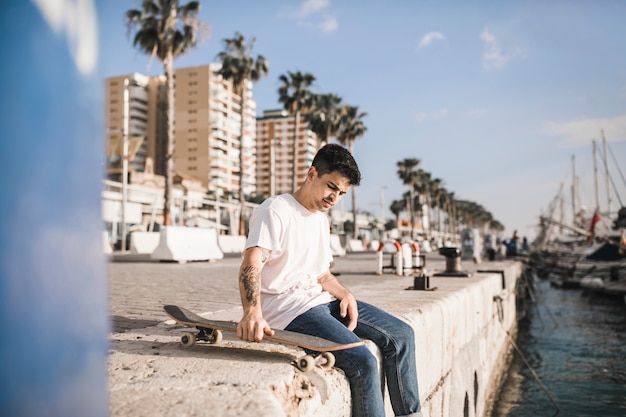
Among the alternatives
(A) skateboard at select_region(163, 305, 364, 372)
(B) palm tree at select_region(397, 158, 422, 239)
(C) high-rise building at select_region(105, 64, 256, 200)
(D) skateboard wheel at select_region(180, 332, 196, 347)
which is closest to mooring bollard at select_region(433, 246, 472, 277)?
(A) skateboard at select_region(163, 305, 364, 372)

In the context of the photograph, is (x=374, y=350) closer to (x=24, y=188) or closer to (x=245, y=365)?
(x=245, y=365)

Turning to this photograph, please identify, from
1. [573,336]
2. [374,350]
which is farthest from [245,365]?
[573,336]

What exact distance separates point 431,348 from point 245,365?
234cm

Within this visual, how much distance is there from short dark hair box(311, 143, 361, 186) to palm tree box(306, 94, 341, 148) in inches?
1629

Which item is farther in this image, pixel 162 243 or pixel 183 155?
pixel 183 155

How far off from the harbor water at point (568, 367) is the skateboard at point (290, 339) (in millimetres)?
6632

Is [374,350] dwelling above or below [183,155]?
below

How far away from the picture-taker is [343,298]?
313 cm

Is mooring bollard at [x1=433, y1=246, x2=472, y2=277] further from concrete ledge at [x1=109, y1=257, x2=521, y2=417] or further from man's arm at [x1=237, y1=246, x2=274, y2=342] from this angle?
man's arm at [x1=237, y1=246, x2=274, y2=342]

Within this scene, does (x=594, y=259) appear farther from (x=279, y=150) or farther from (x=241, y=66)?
(x=279, y=150)

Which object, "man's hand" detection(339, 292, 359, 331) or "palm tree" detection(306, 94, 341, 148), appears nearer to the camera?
"man's hand" detection(339, 292, 359, 331)

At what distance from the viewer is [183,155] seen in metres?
118

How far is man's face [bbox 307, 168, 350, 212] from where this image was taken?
297cm

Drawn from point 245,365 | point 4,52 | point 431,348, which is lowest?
point 431,348
